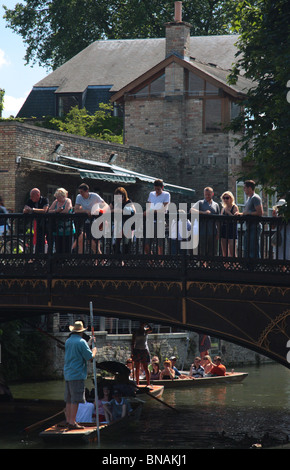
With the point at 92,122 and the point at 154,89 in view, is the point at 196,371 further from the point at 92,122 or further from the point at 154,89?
the point at 92,122

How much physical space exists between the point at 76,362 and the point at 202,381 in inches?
499

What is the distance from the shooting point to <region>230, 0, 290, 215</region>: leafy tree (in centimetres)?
1619

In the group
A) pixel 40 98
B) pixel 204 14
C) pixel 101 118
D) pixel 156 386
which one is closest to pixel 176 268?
pixel 156 386

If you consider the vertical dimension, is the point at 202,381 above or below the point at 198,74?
below

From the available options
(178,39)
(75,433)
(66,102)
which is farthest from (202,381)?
(66,102)

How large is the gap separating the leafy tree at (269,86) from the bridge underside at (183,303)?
188cm

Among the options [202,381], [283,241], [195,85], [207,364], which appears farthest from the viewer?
[195,85]

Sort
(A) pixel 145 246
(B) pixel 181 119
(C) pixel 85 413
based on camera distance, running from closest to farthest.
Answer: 1. (A) pixel 145 246
2. (C) pixel 85 413
3. (B) pixel 181 119

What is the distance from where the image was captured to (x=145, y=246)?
18297 millimetres

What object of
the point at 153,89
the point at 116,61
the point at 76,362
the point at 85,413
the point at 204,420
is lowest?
the point at 204,420

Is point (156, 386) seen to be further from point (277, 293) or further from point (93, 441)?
point (277, 293)

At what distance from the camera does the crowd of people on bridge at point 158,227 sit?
1723 cm

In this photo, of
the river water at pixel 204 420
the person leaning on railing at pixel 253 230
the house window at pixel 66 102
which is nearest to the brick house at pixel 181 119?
the river water at pixel 204 420

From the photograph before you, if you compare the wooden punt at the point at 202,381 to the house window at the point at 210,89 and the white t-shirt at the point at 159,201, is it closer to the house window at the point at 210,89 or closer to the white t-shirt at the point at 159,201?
the white t-shirt at the point at 159,201
